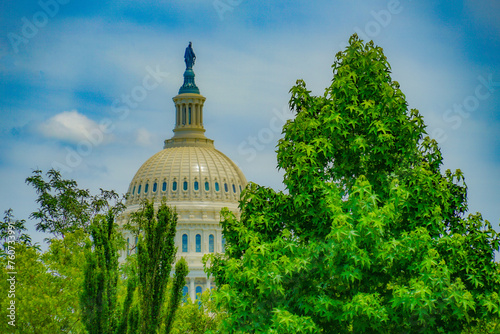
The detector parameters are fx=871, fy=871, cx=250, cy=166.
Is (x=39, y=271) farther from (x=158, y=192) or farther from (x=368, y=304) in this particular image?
(x=158, y=192)

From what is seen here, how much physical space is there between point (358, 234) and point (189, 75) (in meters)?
145

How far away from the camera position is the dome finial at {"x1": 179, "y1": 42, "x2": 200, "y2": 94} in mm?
162000

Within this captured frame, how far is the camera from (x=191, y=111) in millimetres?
158875

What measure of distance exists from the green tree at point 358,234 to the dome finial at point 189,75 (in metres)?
138

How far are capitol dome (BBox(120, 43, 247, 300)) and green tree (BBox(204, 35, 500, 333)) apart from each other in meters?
112

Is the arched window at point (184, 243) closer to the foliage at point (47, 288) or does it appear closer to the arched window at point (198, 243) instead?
the arched window at point (198, 243)

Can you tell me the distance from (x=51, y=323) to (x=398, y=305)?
801 inches

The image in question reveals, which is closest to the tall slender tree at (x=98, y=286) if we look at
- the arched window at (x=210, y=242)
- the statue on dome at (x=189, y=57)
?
the arched window at (x=210, y=242)

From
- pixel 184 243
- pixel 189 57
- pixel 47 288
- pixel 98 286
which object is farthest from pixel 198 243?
pixel 98 286

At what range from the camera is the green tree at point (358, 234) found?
21297mm

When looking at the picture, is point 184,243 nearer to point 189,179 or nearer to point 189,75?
point 189,179

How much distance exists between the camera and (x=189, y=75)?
6467 inches

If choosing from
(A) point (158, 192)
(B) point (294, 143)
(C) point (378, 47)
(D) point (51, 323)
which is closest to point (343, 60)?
(C) point (378, 47)

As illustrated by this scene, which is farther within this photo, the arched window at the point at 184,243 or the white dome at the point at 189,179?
the white dome at the point at 189,179
